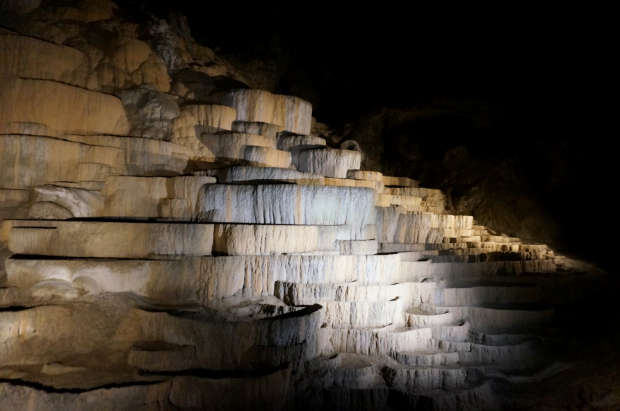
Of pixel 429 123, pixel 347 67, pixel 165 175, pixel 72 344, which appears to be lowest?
pixel 72 344

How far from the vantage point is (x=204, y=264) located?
7.18 m

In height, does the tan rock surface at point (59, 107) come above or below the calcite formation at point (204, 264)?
above

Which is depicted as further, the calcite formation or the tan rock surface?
the tan rock surface

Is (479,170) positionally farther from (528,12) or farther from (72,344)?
(72,344)

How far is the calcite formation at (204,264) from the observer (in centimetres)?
563

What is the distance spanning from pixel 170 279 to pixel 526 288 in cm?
693

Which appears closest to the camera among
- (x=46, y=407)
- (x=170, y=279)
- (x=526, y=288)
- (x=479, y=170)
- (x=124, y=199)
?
(x=46, y=407)

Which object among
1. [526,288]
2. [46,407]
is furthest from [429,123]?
[46,407]

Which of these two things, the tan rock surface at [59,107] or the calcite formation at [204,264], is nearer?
Answer: the calcite formation at [204,264]

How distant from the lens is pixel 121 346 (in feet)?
19.0

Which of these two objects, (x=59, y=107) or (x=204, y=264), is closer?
(x=204, y=264)

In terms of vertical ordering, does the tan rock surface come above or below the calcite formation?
above

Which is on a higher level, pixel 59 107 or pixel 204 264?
pixel 59 107

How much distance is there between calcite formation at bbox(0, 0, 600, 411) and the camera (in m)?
5.63
